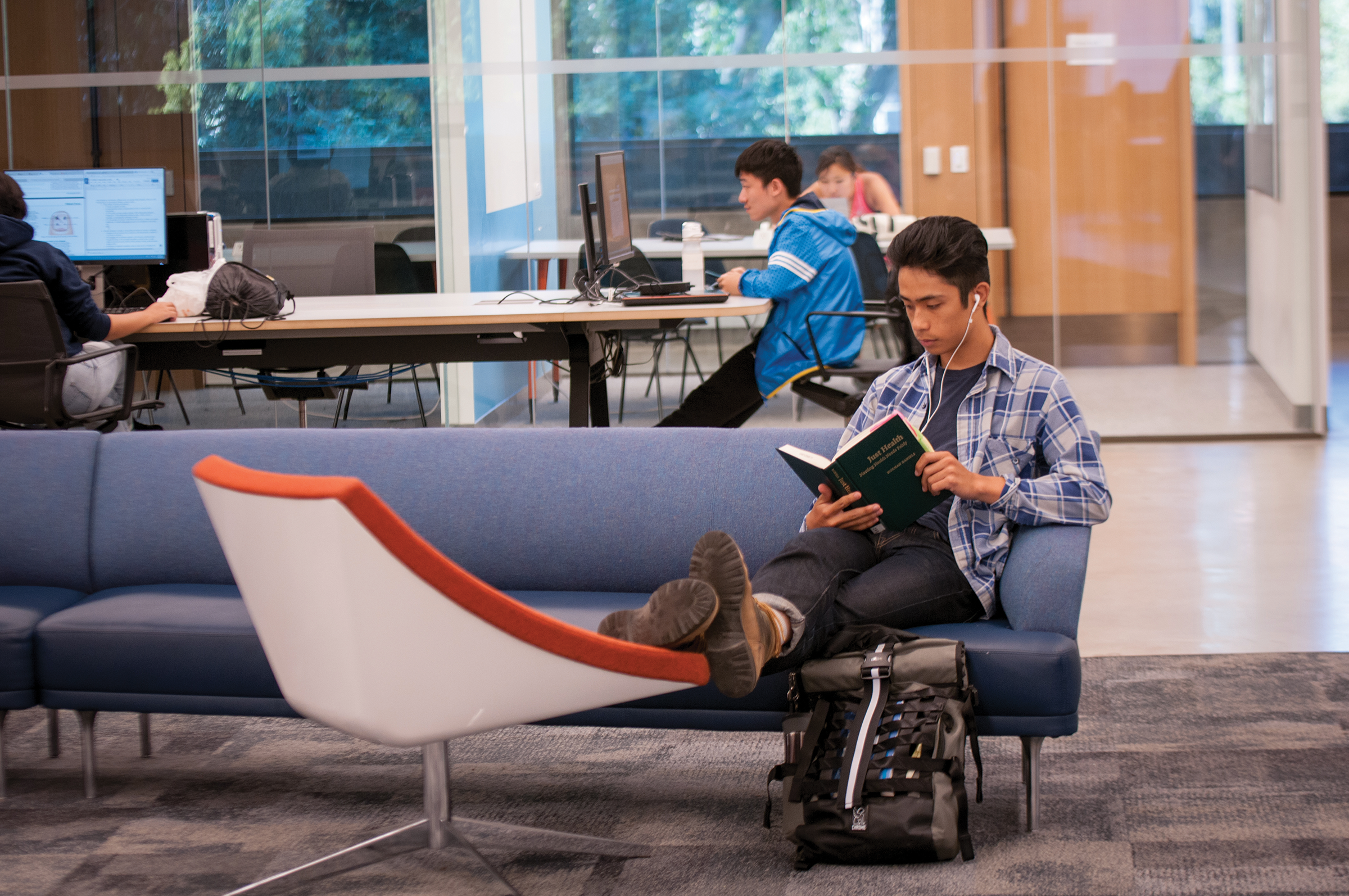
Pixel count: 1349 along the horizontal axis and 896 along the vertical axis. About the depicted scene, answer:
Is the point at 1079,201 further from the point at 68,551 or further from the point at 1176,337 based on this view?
the point at 68,551

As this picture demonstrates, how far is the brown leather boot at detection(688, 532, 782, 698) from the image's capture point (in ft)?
6.73

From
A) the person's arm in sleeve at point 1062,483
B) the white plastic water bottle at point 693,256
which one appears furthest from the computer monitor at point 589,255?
the person's arm in sleeve at point 1062,483

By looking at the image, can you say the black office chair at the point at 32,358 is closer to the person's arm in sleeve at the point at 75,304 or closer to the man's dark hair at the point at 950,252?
the person's arm in sleeve at the point at 75,304

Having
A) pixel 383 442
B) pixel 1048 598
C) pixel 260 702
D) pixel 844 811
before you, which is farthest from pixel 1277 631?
pixel 260 702

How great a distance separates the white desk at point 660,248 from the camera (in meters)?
6.48

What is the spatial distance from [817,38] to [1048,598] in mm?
4770

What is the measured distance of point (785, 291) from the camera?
4.62m

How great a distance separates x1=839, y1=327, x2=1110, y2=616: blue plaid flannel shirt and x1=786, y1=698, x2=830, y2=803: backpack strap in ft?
1.40

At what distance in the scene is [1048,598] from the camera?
2.34 metres

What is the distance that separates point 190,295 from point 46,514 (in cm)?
188

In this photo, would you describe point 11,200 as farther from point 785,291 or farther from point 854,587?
point 854,587

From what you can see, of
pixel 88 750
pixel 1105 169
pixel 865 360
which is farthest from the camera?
pixel 1105 169

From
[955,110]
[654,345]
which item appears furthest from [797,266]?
[654,345]

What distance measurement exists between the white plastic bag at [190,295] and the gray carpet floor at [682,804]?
187cm
